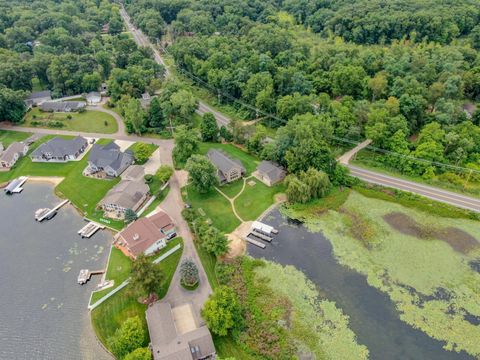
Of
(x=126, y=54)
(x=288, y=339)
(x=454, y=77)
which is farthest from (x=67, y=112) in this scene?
(x=454, y=77)

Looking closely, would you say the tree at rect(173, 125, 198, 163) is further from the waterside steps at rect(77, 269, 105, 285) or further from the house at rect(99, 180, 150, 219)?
the waterside steps at rect(77, 269, 105, 285)

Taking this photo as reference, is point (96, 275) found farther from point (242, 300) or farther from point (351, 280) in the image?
point (351, 280)

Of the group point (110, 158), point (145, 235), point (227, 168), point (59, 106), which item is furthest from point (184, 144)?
point (59, 106)

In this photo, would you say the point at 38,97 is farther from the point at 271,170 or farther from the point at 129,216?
the point at 271,170

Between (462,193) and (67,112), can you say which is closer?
(462,193)

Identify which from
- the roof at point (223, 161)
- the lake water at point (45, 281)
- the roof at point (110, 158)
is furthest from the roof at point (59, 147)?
the roof at point (223, 161)

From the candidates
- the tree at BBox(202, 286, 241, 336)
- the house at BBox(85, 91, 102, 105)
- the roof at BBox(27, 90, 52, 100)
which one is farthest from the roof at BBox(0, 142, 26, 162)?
the tree at BBox(202, 286, 241, 336)
